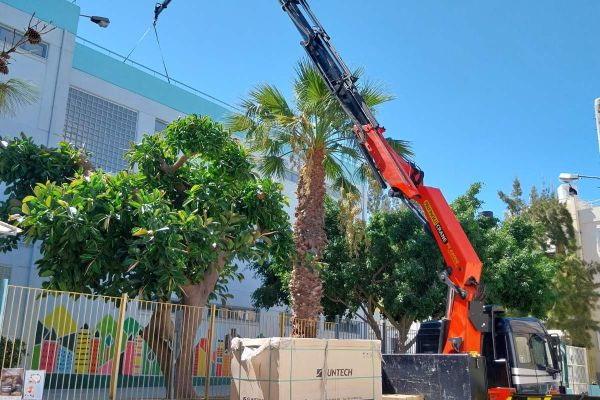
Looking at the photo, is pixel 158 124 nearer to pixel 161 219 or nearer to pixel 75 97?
pixel 75 97

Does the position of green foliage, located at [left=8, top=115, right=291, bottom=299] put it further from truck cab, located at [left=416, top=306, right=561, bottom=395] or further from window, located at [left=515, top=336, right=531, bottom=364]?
window, located at [left=515, top=336, right=531, bottom=364]

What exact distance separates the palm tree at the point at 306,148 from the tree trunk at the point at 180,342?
286 cm

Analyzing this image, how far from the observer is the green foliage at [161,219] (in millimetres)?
10289

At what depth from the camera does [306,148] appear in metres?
15.3

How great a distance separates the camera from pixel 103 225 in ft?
35.2

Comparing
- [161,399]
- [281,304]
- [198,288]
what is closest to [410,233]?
[281,304]

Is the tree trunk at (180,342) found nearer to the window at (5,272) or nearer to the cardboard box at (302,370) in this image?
the cardboard box at (302,370)

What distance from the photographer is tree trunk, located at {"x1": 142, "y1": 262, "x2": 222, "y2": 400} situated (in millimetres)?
11133

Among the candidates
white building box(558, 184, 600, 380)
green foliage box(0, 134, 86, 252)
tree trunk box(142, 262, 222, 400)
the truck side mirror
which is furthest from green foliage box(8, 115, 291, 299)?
white building box(558, 184, 600, 380)

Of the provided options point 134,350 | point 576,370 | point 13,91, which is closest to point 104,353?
point 134,350

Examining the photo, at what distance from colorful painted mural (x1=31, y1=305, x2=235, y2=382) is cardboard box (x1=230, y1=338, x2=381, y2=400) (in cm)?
298

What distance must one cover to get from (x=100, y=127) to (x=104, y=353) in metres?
11.6

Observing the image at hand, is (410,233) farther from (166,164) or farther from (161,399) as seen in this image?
(161,399)

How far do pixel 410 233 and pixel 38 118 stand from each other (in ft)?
41.2
